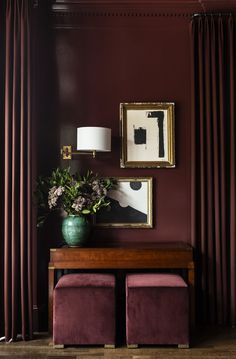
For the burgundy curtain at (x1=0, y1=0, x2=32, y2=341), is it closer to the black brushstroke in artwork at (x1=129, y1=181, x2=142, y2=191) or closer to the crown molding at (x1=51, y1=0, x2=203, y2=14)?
the crown molding at (x1=51, y1=0, x2=203, y2=14)

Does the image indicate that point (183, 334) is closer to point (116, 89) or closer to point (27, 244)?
point (27, 244)

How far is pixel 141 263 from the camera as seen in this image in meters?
3.34

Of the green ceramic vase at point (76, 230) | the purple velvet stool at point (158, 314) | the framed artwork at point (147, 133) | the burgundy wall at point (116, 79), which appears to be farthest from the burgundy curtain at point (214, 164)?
the green ceramic vase at point (76, 230)

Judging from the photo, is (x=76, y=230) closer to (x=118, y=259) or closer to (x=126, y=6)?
(x=118, y=259)

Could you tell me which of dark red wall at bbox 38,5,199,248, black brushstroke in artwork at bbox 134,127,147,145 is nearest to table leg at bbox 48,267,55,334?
dark red wall at bbox 38,5,199,248

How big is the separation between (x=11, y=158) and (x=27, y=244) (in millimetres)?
676

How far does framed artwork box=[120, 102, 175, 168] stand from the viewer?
12.4 ft

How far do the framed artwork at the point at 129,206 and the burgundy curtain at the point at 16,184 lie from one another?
73cm

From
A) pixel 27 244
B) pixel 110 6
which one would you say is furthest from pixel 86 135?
pixel 110 6

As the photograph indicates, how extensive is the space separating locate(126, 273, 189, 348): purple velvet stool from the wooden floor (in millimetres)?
73

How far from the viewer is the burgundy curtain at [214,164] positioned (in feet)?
12.0

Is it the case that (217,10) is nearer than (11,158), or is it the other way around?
(11,158)

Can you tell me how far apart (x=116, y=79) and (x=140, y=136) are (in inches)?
21.6

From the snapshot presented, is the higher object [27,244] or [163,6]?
[163,6]
